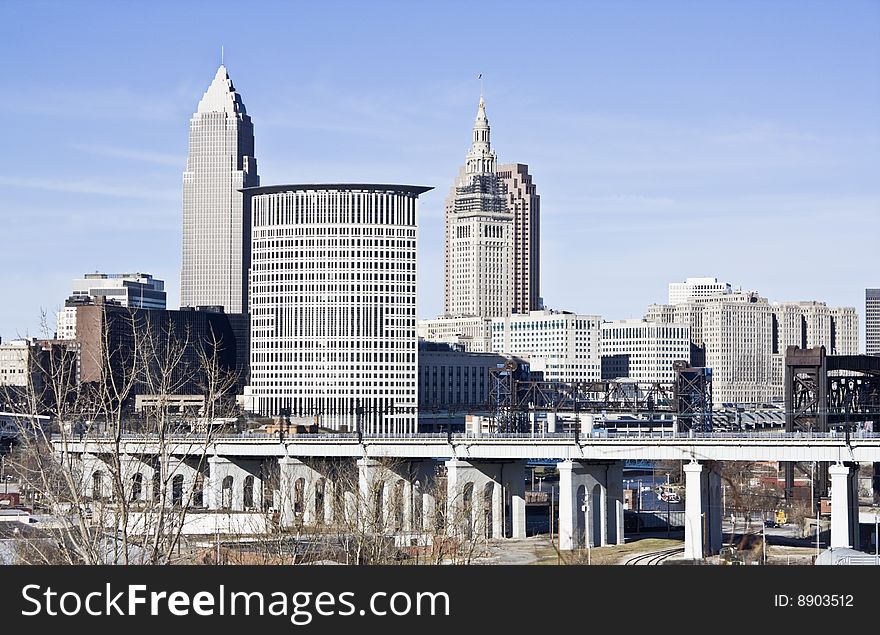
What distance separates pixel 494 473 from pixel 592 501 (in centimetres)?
1406

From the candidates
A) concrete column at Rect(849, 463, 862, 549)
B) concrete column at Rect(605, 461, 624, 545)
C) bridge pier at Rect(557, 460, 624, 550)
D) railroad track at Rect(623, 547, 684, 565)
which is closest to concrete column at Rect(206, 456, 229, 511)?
bridge pier at Rect(557, 460, 624, 550)

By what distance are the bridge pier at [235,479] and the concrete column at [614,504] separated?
45388 mm

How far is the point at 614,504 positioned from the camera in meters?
149

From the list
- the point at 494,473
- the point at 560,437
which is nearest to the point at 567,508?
the point at 560,437

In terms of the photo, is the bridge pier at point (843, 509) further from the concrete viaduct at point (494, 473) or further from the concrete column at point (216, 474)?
the concrete column at point (216, 474)

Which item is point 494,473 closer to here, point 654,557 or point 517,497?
point 517,497

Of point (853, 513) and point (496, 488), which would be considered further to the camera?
point (496, 488)

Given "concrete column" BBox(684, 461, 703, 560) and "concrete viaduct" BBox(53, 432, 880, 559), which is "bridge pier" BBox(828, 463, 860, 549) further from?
"concrete column" BBox(684, 461, 703, 560)

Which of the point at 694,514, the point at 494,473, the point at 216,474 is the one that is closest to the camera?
the point at 694,514

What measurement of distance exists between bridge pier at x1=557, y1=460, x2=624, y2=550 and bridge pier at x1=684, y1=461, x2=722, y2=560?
9.86 m

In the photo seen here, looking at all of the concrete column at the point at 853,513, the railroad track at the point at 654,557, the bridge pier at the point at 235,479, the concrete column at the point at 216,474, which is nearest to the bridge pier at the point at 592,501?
the railroad track at the point at 654,557

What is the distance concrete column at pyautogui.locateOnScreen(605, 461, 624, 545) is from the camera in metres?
148
